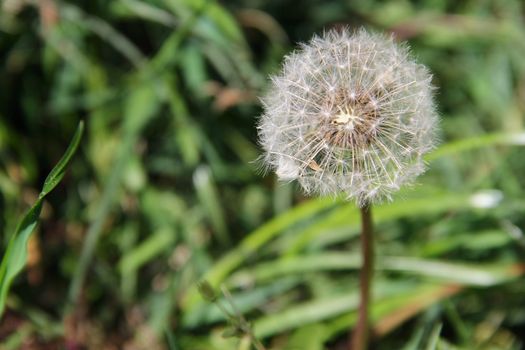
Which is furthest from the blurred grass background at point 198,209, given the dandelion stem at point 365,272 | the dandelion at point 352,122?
the dandelion at point 352,122

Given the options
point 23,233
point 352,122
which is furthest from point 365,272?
point 23,233

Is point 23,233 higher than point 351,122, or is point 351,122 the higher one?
point 351,122

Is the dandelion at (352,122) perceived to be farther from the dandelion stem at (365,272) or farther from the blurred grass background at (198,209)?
the blurred grass background at (198,209)

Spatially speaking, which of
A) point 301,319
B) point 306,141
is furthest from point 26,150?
point 306,141

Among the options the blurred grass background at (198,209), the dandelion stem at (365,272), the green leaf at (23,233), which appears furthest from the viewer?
the blurred grass background at (198,209)

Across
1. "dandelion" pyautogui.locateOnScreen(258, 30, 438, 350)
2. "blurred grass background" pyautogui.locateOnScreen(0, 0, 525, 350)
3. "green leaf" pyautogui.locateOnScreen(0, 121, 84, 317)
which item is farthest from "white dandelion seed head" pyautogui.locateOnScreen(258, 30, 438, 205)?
"blurred grass background" pyautogui.locateOnScreen(0, 0, 525, 350)

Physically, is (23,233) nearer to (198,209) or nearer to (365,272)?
(365,272)
